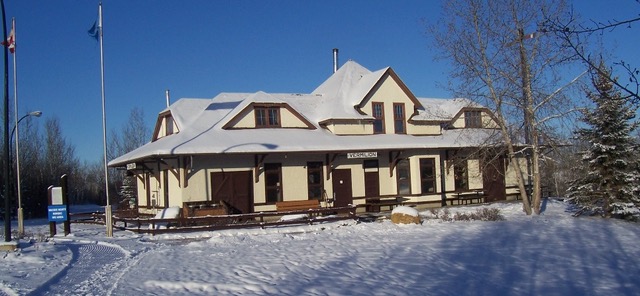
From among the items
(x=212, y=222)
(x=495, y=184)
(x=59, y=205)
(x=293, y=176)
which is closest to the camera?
(x=59, y=205)

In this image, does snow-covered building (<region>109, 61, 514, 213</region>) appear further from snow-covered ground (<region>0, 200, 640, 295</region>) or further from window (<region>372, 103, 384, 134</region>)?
snow-covered ground (<region>0, 200, 640, 295</region>)

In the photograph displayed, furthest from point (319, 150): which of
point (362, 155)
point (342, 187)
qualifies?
point (342, 187)

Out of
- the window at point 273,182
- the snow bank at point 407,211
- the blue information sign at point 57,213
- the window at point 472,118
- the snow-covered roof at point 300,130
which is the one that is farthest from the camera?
the window at point 472,118

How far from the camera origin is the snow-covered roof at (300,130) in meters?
24.4

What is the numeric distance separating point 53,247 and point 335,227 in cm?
992

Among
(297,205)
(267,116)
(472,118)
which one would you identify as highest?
(267,116)

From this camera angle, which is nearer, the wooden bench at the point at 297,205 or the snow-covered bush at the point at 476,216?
the snow-covered bush at the point at 476,216

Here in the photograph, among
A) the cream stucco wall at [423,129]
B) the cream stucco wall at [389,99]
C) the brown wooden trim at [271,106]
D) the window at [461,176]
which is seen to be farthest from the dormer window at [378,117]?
the window at [461,176]

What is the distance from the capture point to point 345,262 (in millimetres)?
13680

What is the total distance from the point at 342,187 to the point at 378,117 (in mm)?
4715

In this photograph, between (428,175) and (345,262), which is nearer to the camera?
(345,262)

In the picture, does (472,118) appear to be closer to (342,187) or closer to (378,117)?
(378,117)

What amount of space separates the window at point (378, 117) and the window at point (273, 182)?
6.41 meters

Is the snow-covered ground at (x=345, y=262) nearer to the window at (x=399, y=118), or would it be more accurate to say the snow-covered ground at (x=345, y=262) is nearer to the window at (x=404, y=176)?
the window at (x=404, y=176)
